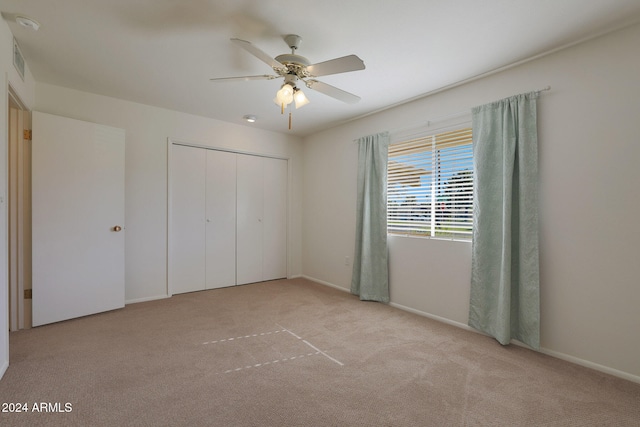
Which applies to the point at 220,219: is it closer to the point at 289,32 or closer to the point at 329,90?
the point at 329,90

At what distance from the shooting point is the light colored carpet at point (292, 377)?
165 cm

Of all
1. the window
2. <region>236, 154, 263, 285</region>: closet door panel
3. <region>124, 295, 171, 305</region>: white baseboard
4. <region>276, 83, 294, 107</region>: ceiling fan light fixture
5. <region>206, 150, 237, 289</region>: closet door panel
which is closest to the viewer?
<region>276, 83, 294, 107</region>: ceiling fan light fixture

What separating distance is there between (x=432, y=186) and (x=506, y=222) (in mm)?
901

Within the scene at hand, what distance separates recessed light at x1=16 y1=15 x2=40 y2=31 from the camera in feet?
6.61

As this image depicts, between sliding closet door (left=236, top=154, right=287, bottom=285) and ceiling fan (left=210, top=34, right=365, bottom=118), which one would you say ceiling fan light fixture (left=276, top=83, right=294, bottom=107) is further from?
sliding closet door (left=236, top=154, right=287, bottom=285)

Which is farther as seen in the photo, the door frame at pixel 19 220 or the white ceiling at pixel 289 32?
the door frame at pixel 19 220

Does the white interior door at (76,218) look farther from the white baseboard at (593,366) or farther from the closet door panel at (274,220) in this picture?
the white baseboard at (593,366)

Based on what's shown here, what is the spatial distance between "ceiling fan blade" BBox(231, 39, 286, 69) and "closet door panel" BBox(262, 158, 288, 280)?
275 centimetres

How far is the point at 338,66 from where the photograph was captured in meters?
2.01

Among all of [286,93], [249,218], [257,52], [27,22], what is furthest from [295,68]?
[249,218]

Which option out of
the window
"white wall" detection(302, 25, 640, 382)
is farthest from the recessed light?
"white wall" detection(302, 25, 640, 382)

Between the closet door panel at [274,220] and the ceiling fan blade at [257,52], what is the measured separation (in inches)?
108

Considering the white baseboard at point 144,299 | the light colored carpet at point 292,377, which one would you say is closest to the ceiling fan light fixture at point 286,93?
the light colored carpet at point 292,377

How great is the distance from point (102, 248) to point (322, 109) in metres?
2.95
